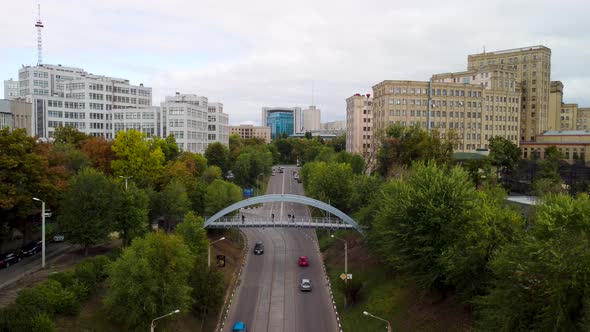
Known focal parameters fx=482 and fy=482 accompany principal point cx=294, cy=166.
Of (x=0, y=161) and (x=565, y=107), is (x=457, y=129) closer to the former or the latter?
(x=565, y=107)

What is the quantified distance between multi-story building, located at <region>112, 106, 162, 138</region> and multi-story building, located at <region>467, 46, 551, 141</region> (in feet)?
285

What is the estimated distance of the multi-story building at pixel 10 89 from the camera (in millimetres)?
129500

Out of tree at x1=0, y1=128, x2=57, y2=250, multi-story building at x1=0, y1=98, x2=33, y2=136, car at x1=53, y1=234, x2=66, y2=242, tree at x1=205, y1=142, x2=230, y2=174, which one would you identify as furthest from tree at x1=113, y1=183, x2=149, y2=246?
tree at x1=205, y1=142, x2=230, y2=174

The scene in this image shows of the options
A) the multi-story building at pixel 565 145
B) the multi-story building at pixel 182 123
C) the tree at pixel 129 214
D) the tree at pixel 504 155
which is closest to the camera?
the tree at pixel 129 214

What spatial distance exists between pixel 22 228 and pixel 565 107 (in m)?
162

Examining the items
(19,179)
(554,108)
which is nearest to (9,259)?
(19,179)

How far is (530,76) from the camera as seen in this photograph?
4995 inches

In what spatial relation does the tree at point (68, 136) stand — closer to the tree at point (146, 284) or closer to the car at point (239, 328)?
the tree at point (146, 284)

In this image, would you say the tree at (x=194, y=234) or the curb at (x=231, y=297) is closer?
the curb at (x=231, y=297)

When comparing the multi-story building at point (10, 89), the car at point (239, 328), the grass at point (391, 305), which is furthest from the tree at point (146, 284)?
the multi-story building at point (10, 89)

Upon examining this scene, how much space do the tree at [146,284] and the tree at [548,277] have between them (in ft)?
65.7

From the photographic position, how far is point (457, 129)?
106m

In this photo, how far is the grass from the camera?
3459 centimetres

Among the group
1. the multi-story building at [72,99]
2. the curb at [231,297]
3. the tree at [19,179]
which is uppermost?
the multi-story building at [72,99]
